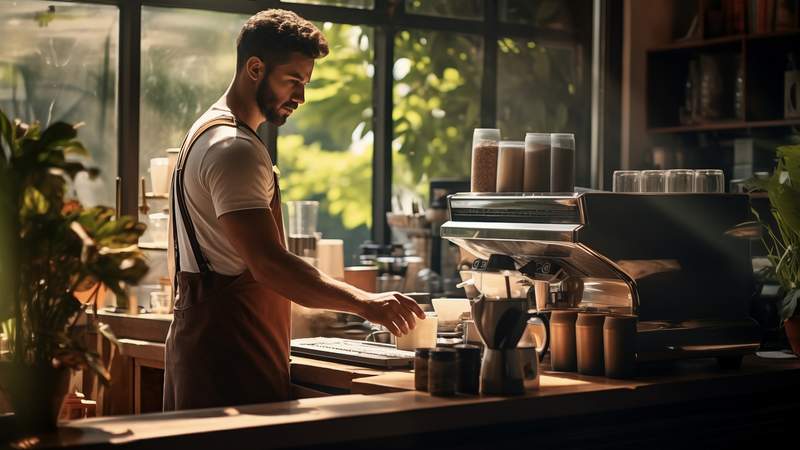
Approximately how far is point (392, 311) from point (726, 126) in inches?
158

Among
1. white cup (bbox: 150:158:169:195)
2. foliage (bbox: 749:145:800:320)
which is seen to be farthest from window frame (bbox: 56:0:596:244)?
foliage (bbox: 749:145:800:320)

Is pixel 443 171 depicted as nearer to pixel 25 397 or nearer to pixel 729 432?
pixel 729 432

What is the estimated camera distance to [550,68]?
6.92 meters

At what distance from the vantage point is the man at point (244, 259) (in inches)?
106

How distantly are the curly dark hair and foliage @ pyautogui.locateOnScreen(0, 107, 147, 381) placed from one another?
952 millimetres

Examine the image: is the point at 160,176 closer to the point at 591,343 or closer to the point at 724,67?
the point at 591,343

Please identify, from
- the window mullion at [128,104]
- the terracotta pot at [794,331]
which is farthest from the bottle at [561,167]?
the window mullion at [128,104]

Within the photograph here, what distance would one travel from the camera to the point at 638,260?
2967mm

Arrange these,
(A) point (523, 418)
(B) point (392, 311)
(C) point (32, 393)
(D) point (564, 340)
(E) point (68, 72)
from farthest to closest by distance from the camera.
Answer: (E) point (68, 72) < (D) point (564, 340) < (B) point (392, 311) < (A) point (523, 418) < (C) point (32, 393)

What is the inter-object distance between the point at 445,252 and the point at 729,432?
343 centimetres

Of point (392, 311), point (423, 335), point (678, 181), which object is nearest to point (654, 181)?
point (678, 181)

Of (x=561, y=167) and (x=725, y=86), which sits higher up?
(x=725, y=86)

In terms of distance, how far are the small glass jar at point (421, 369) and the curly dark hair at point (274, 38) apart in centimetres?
87

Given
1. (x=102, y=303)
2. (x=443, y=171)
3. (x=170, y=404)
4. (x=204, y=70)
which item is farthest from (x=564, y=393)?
(x=443, y=171)
